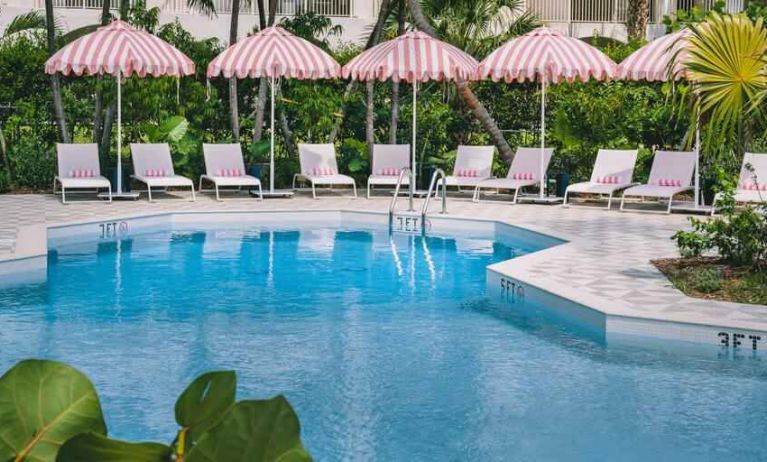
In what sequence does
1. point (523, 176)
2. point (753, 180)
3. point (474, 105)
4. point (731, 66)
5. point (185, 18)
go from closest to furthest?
1. point (731, 66)
2. point (753, 180)
3. point (523, 176)
4. point (474, 105)
5. point (185, 18)

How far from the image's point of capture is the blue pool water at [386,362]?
6316 mm

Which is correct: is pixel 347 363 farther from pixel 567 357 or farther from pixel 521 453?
pixel 521 453

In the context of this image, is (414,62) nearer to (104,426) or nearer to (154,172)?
(154,172)

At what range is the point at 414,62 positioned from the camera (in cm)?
1805

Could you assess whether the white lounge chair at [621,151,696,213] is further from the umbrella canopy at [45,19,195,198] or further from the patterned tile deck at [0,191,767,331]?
the umbrella canopy at [45,19,195,198]

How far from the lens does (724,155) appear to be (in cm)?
1800

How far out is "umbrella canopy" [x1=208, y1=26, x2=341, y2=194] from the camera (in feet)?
59.1

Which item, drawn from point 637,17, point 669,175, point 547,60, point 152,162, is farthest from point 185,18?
point 669,175

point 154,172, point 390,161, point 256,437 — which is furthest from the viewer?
point 390,161

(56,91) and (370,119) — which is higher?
(56,91)

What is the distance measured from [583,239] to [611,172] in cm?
448

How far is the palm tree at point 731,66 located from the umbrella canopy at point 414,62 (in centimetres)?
646

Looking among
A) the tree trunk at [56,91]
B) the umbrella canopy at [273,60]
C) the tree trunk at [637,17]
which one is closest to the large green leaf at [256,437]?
the umbrella canopy at [273,60]

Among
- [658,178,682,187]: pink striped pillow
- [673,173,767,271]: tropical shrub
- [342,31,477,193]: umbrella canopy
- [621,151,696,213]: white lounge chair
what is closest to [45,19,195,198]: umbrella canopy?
[342,31,477,193]: umbrella canopy
